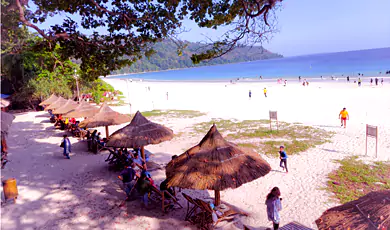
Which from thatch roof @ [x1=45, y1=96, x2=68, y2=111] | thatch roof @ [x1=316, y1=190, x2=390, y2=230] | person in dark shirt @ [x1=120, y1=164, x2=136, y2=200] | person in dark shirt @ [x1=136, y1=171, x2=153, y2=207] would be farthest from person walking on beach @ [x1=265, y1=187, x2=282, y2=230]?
thatch roof @ [x1=45, y1=96, x2=68, y2=111]

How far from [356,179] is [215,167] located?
5.20m

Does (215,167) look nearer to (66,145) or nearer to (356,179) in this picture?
(356,179)

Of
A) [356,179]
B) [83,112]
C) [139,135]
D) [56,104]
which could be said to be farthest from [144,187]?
[56,104]

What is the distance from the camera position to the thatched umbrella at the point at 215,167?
5.50 meters

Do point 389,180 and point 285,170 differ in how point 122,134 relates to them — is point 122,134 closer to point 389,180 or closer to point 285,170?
point 285,170

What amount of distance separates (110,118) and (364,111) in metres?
17.1

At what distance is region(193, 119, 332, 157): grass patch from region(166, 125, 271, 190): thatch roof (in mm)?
5348

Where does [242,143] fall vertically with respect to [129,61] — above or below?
below

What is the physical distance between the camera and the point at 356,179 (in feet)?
26.9

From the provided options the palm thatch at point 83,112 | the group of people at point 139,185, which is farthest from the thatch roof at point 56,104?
the group of people at point 139,185

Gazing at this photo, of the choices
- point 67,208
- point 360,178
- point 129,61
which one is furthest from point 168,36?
point 360,178

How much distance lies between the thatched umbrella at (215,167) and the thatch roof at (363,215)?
5.96ft

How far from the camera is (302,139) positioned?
43.1 ft

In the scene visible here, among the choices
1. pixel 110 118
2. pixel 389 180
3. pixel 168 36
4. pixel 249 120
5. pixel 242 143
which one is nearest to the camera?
pixel 389 180
